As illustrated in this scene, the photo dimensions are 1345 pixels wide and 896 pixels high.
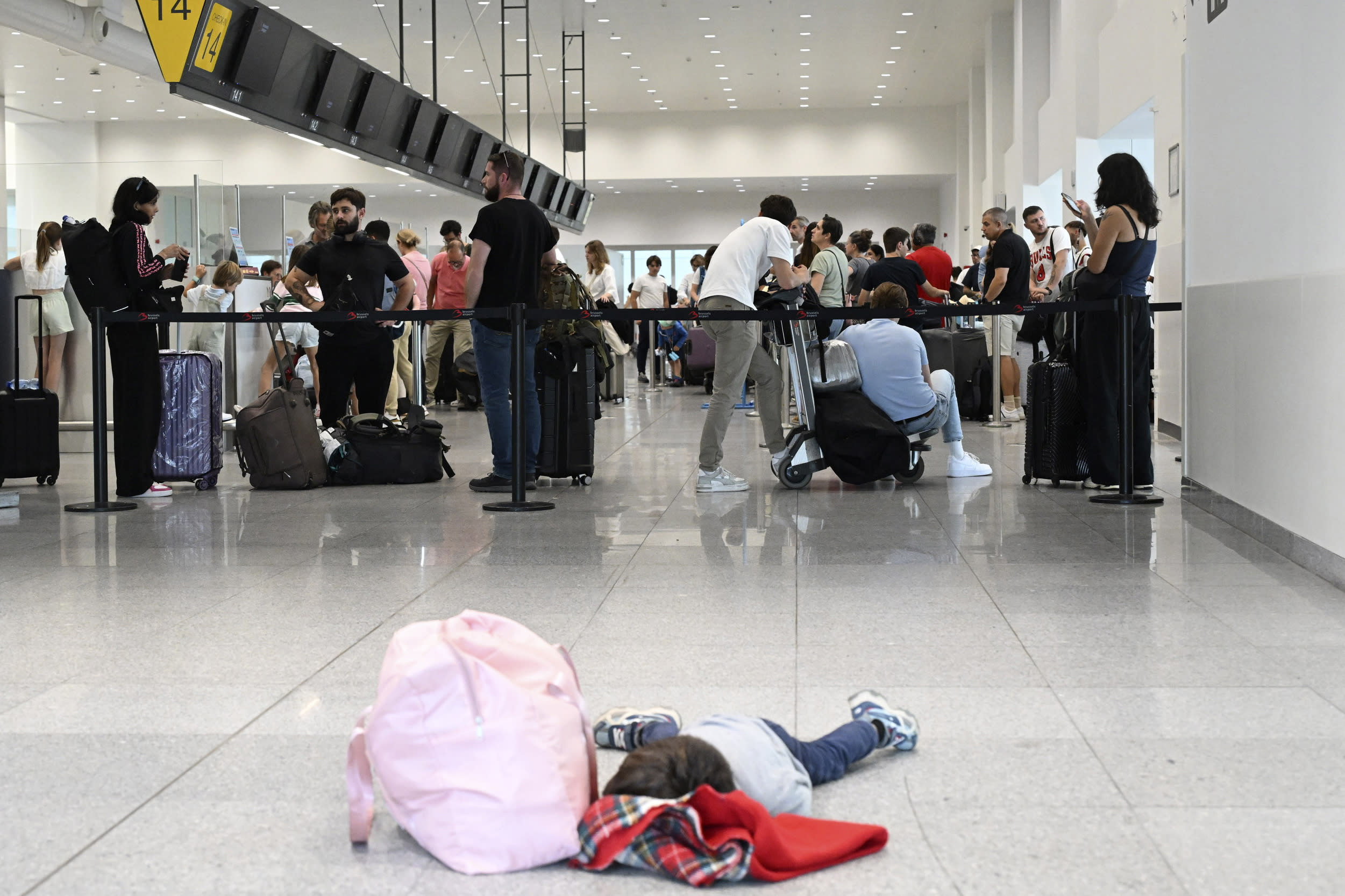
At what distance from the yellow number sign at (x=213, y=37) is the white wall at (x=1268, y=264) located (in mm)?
5372

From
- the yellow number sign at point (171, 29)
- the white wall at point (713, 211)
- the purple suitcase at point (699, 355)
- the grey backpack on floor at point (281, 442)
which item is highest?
the white wall at point (713, 211)

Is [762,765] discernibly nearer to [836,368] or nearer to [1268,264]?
[1268,264]

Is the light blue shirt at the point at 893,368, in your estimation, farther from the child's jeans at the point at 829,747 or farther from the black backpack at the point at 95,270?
the child's jeans at the point at 829,747

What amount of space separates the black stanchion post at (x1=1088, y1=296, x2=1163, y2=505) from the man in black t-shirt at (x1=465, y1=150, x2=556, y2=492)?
276 centimetres

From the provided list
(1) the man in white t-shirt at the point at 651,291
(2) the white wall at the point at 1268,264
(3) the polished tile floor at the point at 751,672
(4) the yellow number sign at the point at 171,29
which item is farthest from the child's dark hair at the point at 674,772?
(1) the man in white t-shirt at the point at 651,291

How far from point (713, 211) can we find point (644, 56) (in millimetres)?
10701

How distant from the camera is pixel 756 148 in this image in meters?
29.3

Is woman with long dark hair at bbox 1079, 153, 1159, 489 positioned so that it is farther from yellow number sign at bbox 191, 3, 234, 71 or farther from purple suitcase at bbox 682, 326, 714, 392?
purple suitcase at bbox 682, 326, 714, 392

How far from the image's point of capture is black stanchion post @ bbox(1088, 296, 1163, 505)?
6.03m

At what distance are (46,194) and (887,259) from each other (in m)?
7.21

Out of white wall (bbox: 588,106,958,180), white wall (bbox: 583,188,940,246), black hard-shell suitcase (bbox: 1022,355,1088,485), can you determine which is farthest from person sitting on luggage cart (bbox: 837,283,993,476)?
white wall (bbox: 583,188,940,246)

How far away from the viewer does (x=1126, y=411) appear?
19.6ft

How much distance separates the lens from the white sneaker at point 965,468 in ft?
23.8

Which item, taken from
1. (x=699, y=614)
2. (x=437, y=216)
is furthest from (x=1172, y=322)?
(x=437, y=216)
